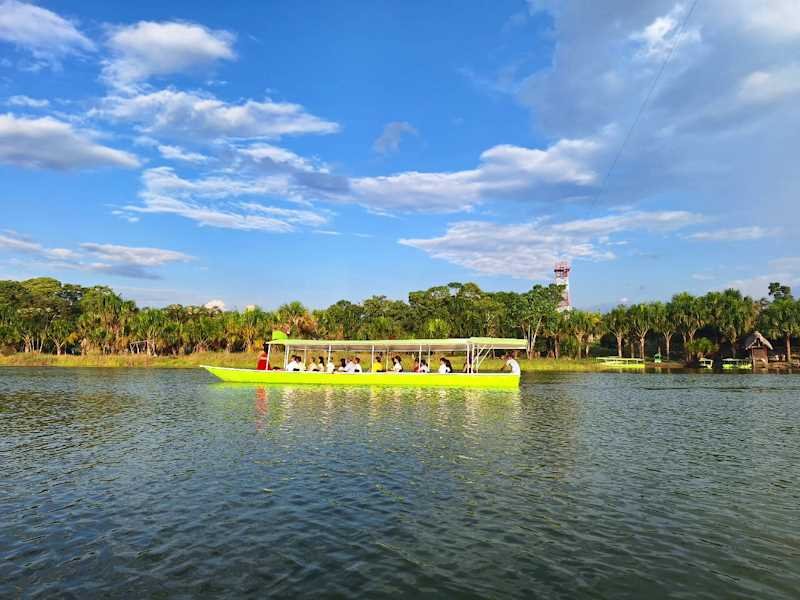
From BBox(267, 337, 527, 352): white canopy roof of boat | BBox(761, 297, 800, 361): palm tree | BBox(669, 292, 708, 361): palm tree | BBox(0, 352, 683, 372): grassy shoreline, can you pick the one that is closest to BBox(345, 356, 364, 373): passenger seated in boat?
BBox(267, 337, 527, 352): white canopy roof of boat

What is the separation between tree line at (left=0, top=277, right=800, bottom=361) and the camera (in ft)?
294

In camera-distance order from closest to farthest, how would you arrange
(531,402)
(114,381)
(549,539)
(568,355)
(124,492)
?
(549,539)
(124,492)
(531,402)
(114,381)
(568,355)

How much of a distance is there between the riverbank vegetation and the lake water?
2403 inches

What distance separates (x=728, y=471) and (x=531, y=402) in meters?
18.6

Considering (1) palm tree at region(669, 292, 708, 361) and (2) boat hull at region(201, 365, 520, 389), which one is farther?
(1) palm tree at region(669, 292, 708, 361)

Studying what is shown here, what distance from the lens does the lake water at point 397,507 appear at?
9.52m

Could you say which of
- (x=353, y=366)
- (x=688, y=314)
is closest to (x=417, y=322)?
(x=688, y=314)

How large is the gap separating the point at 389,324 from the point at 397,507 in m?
80.6

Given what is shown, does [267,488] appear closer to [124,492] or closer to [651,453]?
[124,492]

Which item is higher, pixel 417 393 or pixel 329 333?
pixel 329 333

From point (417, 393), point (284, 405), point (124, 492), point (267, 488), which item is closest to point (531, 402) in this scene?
point (417, 393)

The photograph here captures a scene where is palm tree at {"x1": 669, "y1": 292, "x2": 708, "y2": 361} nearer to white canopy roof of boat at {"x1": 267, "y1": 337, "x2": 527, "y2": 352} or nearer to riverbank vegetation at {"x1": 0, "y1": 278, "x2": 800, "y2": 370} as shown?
riverbank vegetation at {"x1": 0, "y1": 278, "x2": 800, "y2": 370}

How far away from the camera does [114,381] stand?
5044cm

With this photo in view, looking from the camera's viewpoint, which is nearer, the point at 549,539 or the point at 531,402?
the point at 549,539
